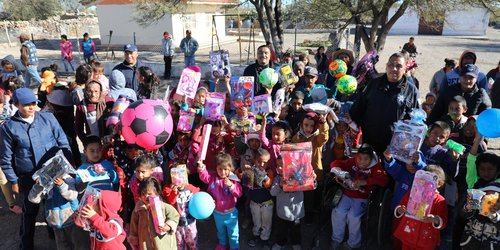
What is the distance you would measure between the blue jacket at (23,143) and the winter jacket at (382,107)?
3.70 m

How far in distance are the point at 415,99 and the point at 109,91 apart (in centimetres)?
434

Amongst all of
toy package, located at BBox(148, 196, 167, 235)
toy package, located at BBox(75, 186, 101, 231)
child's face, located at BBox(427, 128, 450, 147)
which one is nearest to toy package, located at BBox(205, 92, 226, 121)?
toy package, located at BBox(148, 196, 167, 235)

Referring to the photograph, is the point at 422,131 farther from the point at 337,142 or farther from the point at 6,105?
the point at 6,105

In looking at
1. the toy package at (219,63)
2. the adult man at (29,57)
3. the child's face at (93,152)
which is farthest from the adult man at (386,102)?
the adult man at (29,57)

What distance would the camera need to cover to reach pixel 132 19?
2455 centimetres

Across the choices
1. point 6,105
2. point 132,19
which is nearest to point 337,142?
point 6,105

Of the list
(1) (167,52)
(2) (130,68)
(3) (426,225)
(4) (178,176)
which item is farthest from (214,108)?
(1) (167,52)

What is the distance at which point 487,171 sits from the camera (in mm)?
3615

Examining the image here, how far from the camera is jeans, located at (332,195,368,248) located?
4137 millimetres

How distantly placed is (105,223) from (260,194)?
1.73m

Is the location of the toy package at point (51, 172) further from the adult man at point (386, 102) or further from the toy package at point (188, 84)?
the adult man at point (386, 102)

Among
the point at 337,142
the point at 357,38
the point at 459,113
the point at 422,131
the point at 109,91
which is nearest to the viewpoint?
the point at 422,131

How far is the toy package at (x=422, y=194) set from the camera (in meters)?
3.30

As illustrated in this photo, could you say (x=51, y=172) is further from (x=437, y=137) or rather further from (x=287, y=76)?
(x=437, y=137)
